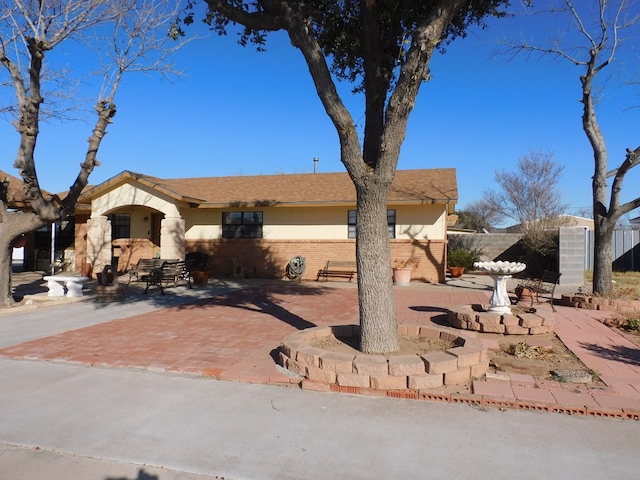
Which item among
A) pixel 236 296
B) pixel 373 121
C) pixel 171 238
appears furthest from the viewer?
pixel 171 238

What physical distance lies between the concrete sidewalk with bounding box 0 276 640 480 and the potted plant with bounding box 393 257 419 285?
939cm

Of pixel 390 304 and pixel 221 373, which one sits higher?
pixel 390 304

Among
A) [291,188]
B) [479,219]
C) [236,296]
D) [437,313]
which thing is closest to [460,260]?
[291,188]

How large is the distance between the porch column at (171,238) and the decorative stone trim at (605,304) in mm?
12770

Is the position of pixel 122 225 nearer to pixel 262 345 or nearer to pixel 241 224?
pixel 241 224

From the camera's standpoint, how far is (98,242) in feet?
57.6

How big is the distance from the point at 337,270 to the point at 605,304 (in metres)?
9.51

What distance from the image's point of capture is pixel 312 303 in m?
12.2

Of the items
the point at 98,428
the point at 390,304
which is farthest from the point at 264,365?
the point at 98,428

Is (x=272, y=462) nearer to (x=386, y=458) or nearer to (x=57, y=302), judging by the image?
(x=386, y=458)

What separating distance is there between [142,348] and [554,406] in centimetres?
A: 560

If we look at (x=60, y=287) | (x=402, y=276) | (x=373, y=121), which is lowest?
(x=60, y=287)

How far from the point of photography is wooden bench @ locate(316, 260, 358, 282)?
17859 millimetres

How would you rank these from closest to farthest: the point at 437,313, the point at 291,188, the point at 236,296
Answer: the point at 437,313
the point at 236,296
the point at 291,188
